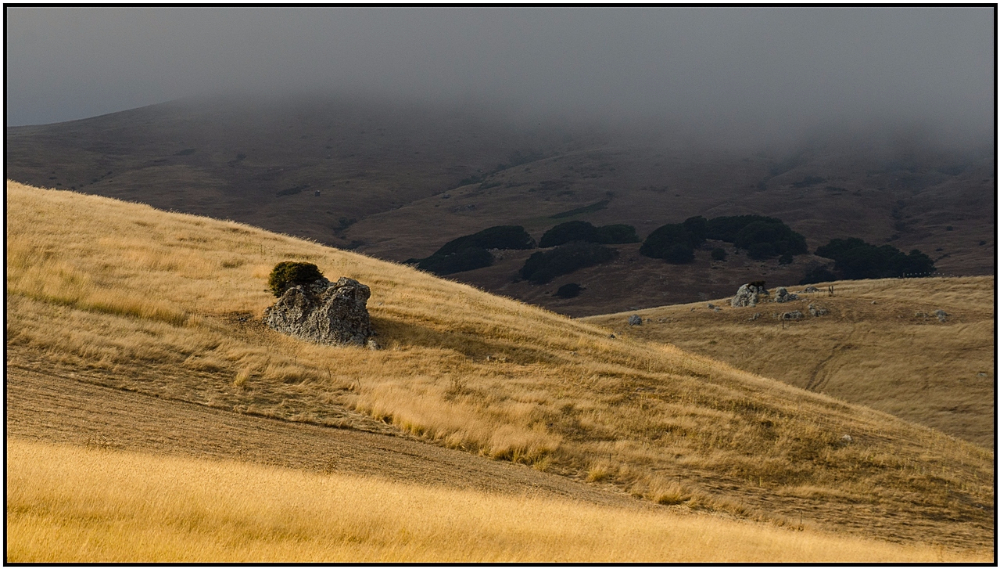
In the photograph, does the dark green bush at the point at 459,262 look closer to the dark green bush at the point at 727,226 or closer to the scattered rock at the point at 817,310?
the dark green bush at the point at 727,226

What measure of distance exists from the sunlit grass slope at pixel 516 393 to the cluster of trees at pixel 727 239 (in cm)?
9417

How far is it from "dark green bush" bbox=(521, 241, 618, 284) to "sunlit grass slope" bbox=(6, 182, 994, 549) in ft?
308

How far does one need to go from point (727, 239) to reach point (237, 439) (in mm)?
127376

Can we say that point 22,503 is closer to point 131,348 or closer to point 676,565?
point 676,565

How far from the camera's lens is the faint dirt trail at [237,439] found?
13.6 m

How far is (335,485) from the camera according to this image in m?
12.0

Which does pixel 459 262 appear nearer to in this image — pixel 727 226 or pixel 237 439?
pixel 727 226

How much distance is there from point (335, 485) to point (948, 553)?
10.6 meters

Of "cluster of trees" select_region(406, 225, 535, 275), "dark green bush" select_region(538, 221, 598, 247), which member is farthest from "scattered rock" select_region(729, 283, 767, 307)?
"dark green bush" select_region(538, 221, 598, 247)

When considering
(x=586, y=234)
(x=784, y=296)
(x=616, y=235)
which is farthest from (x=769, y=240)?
(x=784, y=296)

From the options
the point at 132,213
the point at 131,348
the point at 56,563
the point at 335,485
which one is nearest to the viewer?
Result: the point at 56,563

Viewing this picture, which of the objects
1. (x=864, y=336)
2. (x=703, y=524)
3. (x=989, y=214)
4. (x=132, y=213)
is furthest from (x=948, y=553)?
(x=989, y=214)

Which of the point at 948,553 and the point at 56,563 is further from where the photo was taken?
the point at 948,553

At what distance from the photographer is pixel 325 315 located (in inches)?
977
